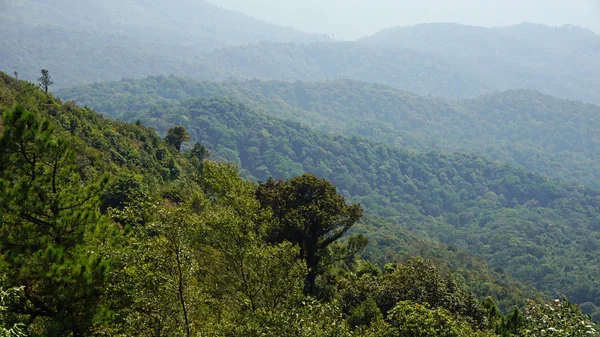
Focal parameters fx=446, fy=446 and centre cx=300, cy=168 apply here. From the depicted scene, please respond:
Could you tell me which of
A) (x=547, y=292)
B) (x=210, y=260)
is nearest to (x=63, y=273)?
(x=210, y=260)

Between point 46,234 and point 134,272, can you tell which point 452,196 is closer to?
point 134,272

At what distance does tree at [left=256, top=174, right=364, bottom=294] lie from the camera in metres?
28.9

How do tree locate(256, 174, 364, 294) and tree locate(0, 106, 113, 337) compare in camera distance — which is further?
tree locate(256, 174, 364, 294)

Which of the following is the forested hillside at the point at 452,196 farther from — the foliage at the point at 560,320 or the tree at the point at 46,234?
the tree at the point at 46,234

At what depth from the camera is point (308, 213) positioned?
29.0 metres

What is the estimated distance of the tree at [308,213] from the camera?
94.8ft

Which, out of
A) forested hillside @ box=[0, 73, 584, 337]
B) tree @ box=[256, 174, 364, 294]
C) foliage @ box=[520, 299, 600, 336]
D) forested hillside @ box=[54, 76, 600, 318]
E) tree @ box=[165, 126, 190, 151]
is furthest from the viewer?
forested hillside @ box=[54, 76, 600, 318]

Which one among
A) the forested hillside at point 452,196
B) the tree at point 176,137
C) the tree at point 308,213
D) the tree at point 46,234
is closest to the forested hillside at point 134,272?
the tree at point 46,234

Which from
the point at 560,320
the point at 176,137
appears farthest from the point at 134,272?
the point at 176,137

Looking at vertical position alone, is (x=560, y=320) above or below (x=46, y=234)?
above

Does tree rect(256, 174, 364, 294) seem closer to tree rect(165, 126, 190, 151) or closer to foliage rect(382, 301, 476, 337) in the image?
foliage rect(382, 301, 476, 337)


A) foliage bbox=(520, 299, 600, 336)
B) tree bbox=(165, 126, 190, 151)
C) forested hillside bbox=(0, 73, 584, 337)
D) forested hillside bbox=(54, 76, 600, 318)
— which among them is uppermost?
foliage bbox=(520, 299, 600, 336)

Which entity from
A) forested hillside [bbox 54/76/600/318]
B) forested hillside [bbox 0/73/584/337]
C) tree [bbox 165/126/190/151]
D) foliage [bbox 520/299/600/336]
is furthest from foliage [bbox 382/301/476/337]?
forested hillside [bbox 54/76/600/318]

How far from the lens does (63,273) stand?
12.1 metres
